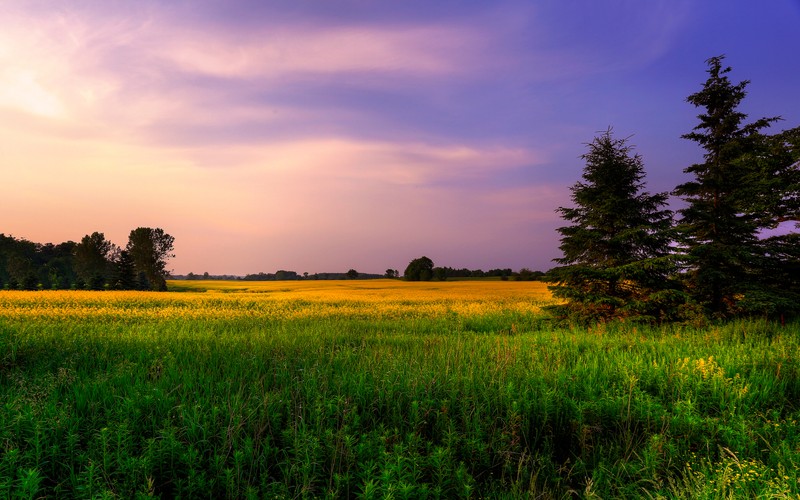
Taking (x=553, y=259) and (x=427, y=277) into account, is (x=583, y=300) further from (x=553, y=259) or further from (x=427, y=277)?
(x=427, y=277)

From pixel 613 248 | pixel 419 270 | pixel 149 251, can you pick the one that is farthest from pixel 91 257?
pixel 613 248

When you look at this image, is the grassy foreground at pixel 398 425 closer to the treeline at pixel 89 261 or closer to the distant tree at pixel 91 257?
the treeline at pixel 89 261

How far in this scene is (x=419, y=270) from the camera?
92812 millimetres

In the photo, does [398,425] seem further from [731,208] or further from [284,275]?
[284,275]

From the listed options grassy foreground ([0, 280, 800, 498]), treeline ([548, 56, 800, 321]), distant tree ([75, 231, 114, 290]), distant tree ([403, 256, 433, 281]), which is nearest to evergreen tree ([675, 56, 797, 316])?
treeline ([548, 56, 800, 321])

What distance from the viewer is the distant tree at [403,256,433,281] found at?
91500mm

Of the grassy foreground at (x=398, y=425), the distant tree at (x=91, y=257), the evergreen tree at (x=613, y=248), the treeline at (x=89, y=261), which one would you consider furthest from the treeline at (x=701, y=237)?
the distant tree at (x=91, y=257)

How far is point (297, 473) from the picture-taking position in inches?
137

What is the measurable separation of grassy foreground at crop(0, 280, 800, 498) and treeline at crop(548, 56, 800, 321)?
15.2 ft

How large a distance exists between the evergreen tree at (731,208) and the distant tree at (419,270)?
254ft

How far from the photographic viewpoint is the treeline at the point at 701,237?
39.3 feet

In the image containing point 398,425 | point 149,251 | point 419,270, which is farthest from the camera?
point 419,270

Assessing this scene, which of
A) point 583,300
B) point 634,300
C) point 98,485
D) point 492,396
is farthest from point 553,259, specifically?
point 98,485

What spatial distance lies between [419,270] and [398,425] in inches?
3487
